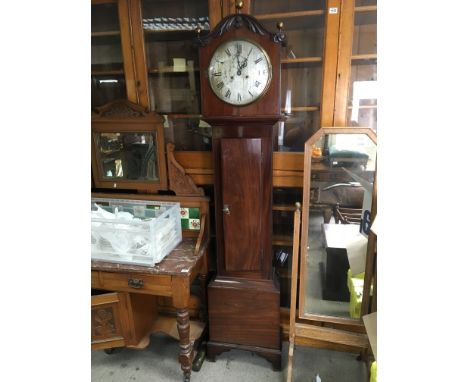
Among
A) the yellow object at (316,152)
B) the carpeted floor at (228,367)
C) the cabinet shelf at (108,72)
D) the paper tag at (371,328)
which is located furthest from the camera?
the cabinet shelf at (108,72)

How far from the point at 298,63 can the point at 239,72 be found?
38 cm

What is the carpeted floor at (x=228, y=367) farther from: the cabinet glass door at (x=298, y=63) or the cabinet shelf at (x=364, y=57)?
the cabinet shelf at (x=364, y=57)

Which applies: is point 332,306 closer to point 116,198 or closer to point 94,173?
point 116,198

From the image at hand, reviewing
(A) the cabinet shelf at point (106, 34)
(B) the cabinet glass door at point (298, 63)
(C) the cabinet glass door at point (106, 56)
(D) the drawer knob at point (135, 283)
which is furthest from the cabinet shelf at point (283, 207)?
(A) the cabinet shelf at point (106, 34)

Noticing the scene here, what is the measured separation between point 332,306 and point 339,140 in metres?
0.88

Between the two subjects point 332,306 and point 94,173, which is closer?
point 332,306

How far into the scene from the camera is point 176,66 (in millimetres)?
1639

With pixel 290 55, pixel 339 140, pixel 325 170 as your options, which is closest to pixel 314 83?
pixel 290 55

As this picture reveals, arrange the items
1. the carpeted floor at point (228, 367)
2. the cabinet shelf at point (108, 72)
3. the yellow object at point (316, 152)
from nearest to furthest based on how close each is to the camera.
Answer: the yellow object at point (316, 152), the carpeted floor at point (228, 367), the cabinet shelf at point (108, 72)

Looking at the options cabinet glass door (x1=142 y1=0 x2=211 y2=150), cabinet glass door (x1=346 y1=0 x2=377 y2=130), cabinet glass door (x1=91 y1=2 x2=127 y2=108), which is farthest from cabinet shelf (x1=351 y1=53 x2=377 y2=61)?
cabinet glass door (x1=91 y1=2 x2=127 y2=108)

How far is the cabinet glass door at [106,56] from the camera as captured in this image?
161 centimetres

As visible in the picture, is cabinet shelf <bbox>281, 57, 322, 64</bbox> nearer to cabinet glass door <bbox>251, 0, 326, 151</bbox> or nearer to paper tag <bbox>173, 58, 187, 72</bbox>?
cabinet glass door <bbox>251, 0, 326, 151</bbox>
